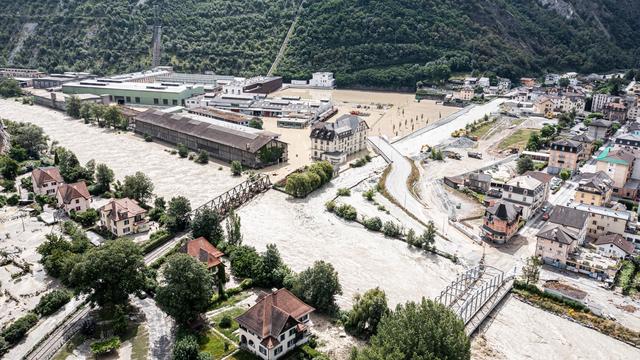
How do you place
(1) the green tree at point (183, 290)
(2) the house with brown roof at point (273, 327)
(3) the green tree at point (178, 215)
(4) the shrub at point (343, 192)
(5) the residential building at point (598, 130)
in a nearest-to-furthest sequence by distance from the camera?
→ (2) the house with brown roof at point (273, 327)
(1) the green tree at point (183, 290)
(3) the green tree at point (178, 215)
(4) the shrub at point (343, 192)
(5) the residential building at point (598, 130)

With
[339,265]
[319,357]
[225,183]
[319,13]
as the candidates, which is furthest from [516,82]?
[319,357]

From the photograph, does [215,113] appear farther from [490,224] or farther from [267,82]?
[490,224]

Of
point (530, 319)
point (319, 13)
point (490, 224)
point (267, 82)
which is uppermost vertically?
point (319, 13)

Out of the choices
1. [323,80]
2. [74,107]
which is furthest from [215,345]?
[323,80]

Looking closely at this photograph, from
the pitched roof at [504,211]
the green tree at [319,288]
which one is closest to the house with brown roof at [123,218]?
the green tree at [319,288]

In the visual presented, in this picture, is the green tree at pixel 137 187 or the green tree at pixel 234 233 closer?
the green tree at pixel 234 233

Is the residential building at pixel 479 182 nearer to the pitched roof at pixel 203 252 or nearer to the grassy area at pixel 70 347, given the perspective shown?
the pitched roof at pixel 203 252
